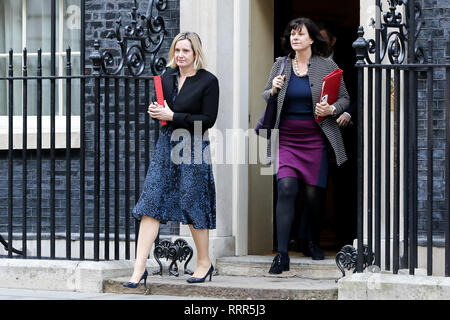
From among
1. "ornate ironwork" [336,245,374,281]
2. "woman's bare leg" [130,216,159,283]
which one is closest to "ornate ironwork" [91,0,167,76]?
"woman's bare leg" [130,216,159,283]

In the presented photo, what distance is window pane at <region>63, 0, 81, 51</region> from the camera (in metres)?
10.8

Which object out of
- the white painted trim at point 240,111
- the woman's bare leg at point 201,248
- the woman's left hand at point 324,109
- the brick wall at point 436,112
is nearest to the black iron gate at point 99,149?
the white painted trim at point 240,111

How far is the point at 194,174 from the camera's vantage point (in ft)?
28.0

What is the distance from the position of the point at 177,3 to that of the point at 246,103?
1.03 metres

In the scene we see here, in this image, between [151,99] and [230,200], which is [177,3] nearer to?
[151,99]

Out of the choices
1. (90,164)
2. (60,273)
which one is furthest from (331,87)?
(90,164)

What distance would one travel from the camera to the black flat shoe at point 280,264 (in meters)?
8.80

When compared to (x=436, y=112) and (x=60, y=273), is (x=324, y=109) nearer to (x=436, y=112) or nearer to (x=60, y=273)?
(x=436, y=112)

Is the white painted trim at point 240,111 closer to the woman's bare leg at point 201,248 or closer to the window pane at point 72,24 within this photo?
the woman's bare leg at point 201,248

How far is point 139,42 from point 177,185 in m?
2.01

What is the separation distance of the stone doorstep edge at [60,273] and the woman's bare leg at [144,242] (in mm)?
451
